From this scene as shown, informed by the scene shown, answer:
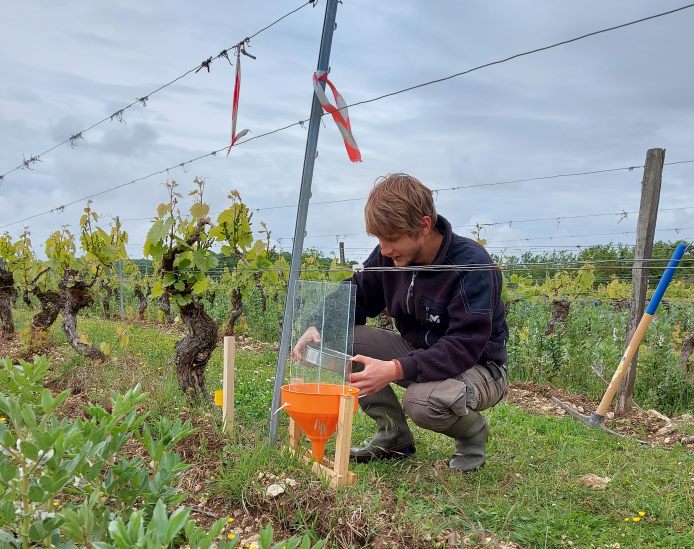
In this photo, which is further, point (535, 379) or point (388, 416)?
point (535, 379)

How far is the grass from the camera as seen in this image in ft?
7.53

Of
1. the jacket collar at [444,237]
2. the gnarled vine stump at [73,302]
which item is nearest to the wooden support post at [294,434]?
the jacket collar at [444,237]

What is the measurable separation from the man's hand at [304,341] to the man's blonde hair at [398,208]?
52 cm

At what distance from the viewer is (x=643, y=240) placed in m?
5.10

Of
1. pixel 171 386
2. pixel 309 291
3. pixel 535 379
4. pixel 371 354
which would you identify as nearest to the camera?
pixel 309 291

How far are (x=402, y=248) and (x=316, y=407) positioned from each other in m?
0.83

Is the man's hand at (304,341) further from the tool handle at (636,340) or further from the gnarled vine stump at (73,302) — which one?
the gnarled vine stump at (73,302)

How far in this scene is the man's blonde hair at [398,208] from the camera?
2.83 meters

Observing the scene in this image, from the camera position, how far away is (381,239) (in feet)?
9.72

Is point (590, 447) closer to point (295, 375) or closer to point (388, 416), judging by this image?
point (388, 416)

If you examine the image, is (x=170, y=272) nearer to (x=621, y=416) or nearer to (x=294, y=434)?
(x=294, y=434)

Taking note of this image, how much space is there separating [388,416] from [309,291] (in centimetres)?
90

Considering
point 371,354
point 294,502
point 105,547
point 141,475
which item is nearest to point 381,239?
point 371,354

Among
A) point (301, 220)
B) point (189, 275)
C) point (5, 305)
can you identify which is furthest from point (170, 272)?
point (5, 305)
